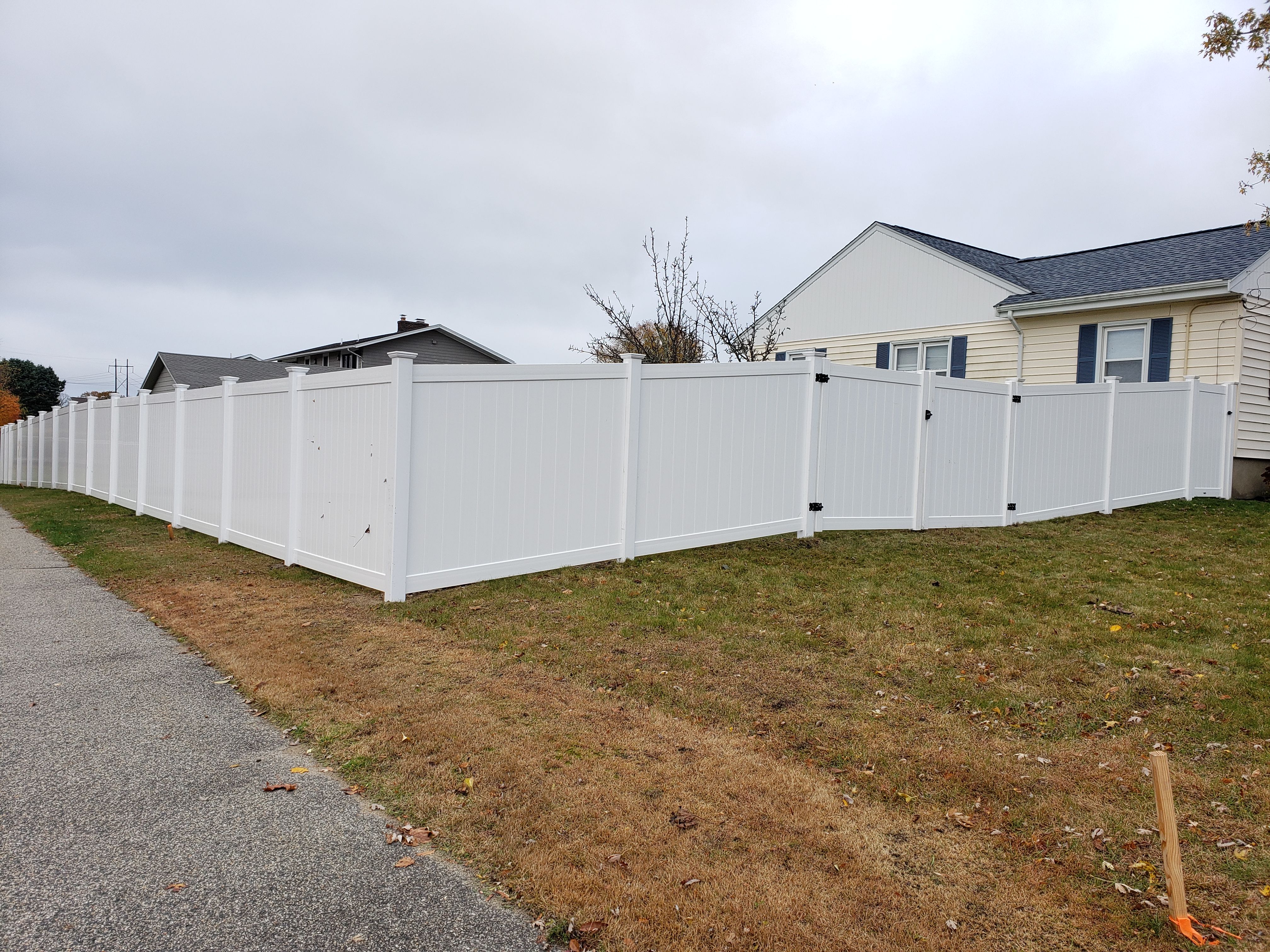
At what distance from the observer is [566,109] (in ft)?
53.7

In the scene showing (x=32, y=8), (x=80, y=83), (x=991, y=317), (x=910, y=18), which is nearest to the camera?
(x=32, y=8)

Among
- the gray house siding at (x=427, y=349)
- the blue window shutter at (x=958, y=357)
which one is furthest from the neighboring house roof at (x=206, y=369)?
the blue window shutter at (x=958, y=357)

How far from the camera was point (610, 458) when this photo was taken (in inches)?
285

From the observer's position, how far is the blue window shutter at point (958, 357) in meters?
15.6

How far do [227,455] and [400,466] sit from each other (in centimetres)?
444

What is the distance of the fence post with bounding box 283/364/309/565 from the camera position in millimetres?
7512

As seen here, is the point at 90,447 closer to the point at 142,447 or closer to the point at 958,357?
the point at 142,447

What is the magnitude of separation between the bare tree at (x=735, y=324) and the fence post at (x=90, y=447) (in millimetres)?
12044

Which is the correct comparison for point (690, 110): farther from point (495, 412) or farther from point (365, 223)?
point (495, 412)

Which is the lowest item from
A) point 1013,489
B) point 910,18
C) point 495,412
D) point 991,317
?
point 1013,489

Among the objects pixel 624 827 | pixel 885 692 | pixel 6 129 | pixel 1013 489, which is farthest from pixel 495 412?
pixel 6 129

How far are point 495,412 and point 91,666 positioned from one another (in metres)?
3.25

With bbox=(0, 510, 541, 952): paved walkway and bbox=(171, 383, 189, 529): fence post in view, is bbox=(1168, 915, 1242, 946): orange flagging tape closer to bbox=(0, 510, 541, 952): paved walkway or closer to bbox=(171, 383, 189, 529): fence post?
bbox=(0, 510, 541, 952): paved walkway

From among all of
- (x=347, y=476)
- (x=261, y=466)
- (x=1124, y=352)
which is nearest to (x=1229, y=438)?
(x=1124, y=352)
